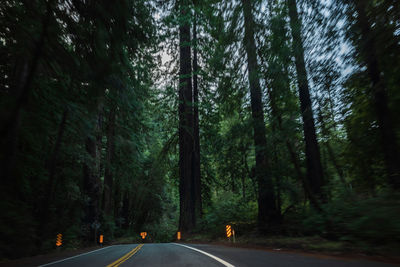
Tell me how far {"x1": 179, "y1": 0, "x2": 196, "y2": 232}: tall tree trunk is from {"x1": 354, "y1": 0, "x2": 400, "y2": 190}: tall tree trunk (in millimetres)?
12193

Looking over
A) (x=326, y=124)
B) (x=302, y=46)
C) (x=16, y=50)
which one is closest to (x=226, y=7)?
(x=302, y=46)

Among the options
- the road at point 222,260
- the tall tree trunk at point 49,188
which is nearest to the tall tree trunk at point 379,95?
the road at point 222,260

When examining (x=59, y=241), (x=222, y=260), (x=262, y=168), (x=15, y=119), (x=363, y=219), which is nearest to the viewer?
(x=15, y=119)

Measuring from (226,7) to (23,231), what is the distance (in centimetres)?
826

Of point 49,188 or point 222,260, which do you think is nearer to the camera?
point 222,260

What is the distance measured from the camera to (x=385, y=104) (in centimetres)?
643

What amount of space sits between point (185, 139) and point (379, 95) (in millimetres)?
13173

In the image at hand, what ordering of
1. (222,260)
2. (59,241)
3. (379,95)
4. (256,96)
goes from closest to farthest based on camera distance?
(222,260)
(379,95)
(256,96)
(59,241)

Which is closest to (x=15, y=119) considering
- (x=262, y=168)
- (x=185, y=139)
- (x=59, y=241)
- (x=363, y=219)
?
(x=363, y=219)

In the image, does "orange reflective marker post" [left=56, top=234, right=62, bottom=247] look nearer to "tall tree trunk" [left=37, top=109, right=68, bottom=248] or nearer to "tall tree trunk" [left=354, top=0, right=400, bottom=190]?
"tall tree trunk" [left=37, top=109, right=68, bottom=248]

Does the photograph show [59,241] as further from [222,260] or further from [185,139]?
[222,260]

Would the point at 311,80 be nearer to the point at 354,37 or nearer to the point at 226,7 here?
the point at 354,37

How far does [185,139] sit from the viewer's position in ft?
59.6

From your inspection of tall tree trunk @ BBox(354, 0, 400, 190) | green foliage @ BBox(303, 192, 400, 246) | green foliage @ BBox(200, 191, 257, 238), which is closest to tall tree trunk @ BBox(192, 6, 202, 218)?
green foliage @ BBox(200, 191, 257, 238)
